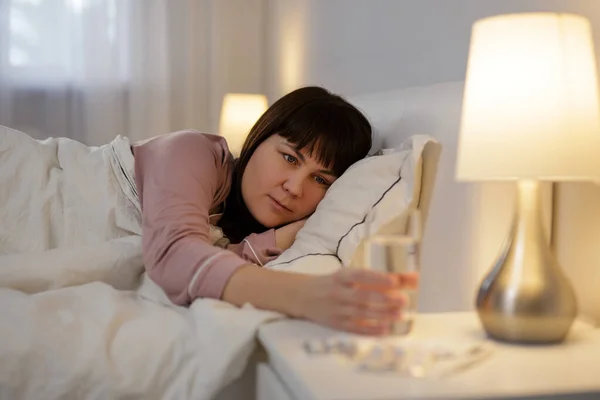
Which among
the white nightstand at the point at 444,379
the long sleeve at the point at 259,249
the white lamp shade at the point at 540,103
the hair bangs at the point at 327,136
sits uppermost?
the white lamp shade at the point at 540,103

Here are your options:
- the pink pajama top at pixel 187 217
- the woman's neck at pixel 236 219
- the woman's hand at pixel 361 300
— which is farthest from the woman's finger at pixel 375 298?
the woman's neck at pixel 236 219

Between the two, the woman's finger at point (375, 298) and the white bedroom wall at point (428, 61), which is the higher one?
the white bedroom wall at point (428, 61)

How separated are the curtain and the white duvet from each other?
67.8 inches

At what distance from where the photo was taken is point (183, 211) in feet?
4.12

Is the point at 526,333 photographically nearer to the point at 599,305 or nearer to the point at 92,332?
the point at 599,305

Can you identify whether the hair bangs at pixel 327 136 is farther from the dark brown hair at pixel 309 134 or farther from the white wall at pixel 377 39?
the white wall at pixel 377 39

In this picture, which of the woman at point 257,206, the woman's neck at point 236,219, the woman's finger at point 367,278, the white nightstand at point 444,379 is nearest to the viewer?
the white nightstand at point 444,379

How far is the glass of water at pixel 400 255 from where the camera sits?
818mm

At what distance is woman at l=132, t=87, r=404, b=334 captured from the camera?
0.91m

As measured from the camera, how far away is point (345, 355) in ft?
2.56

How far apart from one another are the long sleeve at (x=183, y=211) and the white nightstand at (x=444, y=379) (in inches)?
7.9

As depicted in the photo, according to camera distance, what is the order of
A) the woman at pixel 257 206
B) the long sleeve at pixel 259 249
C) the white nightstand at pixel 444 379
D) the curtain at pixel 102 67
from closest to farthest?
1. the white nightstand at pixel 444 379
2. the woman at pixel 257 206
3. the long sleeve at pixel 259 249
4. the curtain at pixel 102 67

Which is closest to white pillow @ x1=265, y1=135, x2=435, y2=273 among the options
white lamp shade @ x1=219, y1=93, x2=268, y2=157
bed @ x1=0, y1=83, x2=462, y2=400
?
bed @ x1=0, y1=83, x2=462, y2=400

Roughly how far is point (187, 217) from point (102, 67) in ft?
7.46
